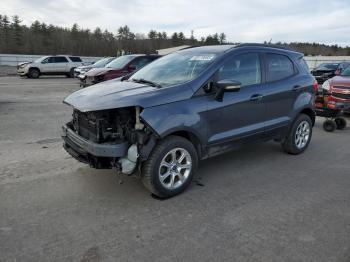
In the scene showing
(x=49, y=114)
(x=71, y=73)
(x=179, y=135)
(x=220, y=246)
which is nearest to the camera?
(x=220, y=246)

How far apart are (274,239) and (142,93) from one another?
83.8 inches

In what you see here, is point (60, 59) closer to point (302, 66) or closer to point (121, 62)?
point (121, 62)

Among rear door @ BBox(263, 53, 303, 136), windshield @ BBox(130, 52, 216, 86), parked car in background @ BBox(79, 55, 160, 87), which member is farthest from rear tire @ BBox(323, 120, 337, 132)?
parked car in background @ BBox(79, 55, 160, 87)

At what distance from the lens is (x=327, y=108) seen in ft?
25.2

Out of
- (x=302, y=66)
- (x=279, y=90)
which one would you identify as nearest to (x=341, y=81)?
(x=302, y=66)

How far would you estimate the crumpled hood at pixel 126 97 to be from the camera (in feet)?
11.8

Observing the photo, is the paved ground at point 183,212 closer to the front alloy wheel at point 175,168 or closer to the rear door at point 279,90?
the front alloy wheel at point 175,168

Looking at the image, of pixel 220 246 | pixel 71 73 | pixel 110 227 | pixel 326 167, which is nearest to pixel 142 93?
pixel 110 227

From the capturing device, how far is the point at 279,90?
16.9 feet

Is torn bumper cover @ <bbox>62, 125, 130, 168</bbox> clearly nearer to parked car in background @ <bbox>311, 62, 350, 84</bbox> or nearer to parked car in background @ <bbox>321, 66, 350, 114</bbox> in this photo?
parked car in background @ <bbox>321, 66, 350, 114</bbox>

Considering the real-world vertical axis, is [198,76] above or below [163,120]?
above

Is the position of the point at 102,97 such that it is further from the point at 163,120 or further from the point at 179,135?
the point at 179,135

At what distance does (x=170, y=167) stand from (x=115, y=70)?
9.37m

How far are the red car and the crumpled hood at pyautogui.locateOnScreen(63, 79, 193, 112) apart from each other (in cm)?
512
